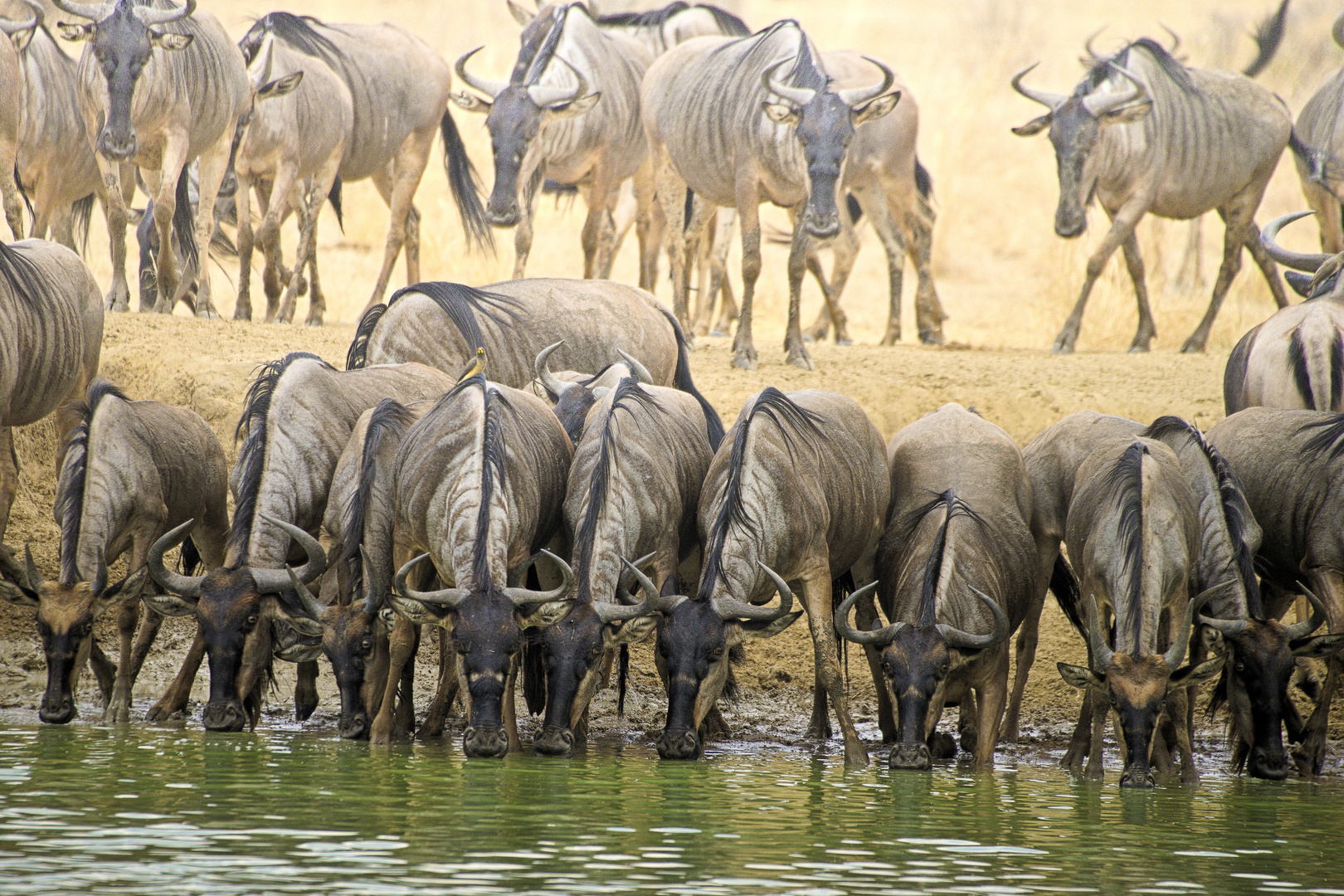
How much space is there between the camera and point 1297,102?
24.5m

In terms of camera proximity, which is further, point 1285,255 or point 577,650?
point 1285,255

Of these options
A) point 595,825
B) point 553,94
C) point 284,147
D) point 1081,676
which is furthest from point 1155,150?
point 595,825

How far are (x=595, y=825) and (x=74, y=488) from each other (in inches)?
146

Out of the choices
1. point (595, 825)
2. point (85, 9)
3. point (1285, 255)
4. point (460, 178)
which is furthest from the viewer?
point (460, 178)

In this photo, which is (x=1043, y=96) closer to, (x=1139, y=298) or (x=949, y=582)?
(x=1139, y=298)

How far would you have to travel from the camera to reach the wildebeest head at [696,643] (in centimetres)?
691

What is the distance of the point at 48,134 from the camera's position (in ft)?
40.3

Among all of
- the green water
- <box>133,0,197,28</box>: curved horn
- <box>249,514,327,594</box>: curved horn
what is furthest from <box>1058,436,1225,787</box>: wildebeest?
<box>133,0,197,28</box>: curved horn

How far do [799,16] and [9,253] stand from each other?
26.0 m

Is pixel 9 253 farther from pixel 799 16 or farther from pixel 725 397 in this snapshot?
pixel 799 16

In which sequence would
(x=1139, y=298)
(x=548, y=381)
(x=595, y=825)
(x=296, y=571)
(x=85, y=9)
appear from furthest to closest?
(x=1139, y=298)
(x=85, y=9)
(x=548, y=381)
(x=296, y=571)
(x=595, y=825)

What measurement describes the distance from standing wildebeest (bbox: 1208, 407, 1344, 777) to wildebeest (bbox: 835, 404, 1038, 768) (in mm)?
1124

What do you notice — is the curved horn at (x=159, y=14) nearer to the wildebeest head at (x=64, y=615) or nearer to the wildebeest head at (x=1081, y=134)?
the wildebeest head at (x=64, y=615)

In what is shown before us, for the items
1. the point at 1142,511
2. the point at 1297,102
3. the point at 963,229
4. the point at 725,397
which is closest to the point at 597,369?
the point at 725,397
